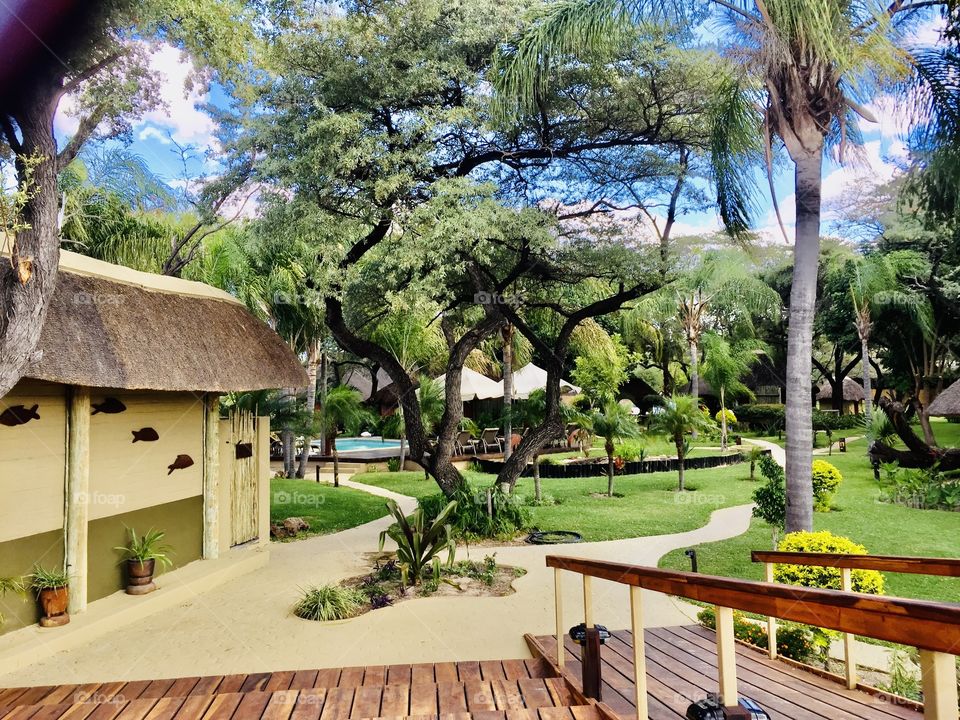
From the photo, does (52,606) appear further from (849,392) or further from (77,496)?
(849,392)

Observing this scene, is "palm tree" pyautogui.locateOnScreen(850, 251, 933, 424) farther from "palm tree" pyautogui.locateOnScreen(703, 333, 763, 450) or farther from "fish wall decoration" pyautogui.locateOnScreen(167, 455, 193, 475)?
"fish wall decoration" pyautogui.locateOnScreen(167, 455, 193, 475)

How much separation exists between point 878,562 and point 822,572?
7.89ft

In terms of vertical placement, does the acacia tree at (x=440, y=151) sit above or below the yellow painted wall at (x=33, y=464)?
above

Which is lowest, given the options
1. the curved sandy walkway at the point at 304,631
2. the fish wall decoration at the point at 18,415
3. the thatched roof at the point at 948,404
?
the curved sandy walkway at the point at 304,631

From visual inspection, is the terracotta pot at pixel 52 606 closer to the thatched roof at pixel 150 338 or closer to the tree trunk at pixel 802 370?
the thatched roof at pixel 150 338

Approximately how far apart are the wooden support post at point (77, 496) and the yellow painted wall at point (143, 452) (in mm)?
272

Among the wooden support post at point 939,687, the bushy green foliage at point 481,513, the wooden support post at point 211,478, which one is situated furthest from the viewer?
the bushy green foliage at point 481,513

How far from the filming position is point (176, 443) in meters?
8.03

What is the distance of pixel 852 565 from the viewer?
3857mm

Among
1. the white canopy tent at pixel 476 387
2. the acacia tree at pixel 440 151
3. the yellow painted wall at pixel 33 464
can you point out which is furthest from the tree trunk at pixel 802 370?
the white canopy tent at pixel 476 387

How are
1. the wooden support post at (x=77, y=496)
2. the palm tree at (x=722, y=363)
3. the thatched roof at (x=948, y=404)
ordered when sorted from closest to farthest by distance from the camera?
1. the wooden support post at (x=77, y=496)
2. the thatched roof at (x=948, y=404)
3. the palm tree at (x=722, y=363)

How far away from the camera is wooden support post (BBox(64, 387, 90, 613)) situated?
6.31 m

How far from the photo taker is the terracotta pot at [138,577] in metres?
7.02

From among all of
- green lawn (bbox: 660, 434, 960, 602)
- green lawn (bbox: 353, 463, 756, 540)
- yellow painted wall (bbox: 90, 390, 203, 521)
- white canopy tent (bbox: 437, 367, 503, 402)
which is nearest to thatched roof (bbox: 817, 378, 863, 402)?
green lawn (bbox: 353, 463, 756, 540)
